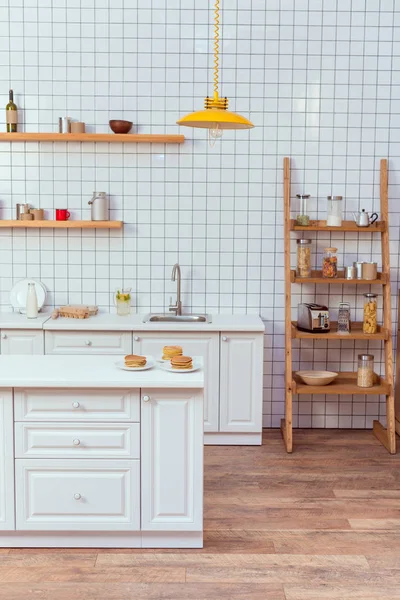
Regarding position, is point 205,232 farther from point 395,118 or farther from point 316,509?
point 316,509

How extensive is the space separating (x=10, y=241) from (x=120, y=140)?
1.07 metres

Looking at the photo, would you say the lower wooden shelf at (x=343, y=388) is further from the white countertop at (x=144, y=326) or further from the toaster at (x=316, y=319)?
the white countertop at (x=144, y=326)

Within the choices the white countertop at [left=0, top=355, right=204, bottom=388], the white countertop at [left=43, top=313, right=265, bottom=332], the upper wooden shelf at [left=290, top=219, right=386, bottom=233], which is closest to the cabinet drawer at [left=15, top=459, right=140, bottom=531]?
the white countertop at [left=0, top=355, right=204, bottom=388]

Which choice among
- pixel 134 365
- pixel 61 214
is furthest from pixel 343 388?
pixel 61 214

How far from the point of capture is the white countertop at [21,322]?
5.08 m

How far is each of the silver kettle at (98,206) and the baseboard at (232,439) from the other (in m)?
1.64

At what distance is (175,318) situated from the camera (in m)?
5.42

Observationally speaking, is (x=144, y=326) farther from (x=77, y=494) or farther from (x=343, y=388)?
(x=77, y=494)

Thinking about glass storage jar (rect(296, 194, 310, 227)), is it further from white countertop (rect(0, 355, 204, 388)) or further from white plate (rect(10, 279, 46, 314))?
white countertop (rect(0, 355, 204, 388))

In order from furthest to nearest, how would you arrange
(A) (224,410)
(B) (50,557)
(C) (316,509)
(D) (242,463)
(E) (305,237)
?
(E) (305,237)
(A) (224,410)
(D) (242,463)
(C) (316,509)
(B) (50,557)

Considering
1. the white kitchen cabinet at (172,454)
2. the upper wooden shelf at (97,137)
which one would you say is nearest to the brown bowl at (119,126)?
the upper wooden shelf at (97,137)

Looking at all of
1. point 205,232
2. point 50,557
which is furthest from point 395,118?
point 50,557

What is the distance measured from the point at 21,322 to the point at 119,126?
4.79 feet

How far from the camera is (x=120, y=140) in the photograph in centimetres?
527
